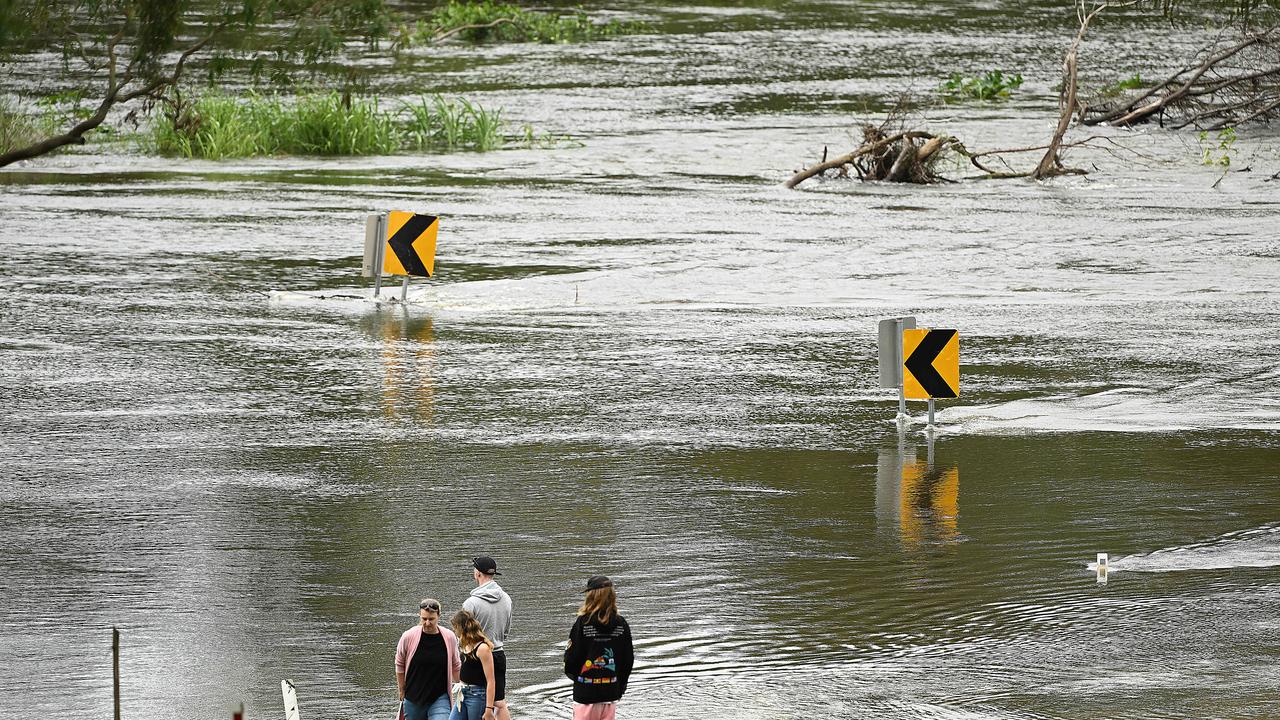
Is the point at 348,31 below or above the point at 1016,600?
above

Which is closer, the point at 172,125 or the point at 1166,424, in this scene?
the point at 1166,424

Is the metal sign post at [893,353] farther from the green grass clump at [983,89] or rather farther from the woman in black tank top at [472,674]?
the green grass clump at [983,89]

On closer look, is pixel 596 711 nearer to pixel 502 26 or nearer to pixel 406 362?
pixel 406 362

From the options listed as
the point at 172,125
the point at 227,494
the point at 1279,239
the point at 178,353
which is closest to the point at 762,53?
the point at 172,125

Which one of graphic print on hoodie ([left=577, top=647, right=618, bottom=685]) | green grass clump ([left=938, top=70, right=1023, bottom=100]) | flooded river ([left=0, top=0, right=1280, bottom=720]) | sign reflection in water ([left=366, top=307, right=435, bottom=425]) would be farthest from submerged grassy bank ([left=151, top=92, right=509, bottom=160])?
graphic print on hoodie ([left=577, top=647, right=618, bottom=685])

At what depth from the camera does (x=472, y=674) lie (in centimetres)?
819

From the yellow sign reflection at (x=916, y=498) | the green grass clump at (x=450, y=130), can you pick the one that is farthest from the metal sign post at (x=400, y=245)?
the green grass clump at (x=450, y=130)

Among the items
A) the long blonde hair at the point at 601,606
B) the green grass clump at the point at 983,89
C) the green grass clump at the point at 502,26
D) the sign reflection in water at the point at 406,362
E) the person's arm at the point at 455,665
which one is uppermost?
the green grass clump at the point at 502,26

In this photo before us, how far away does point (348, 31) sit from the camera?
14.4 meters

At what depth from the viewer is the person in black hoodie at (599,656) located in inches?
312

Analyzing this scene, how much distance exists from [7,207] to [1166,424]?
19.9m

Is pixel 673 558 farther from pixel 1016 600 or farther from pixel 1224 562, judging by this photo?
pixel 1224 562

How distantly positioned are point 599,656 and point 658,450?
19.9 feet

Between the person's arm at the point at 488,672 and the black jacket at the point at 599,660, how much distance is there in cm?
34
